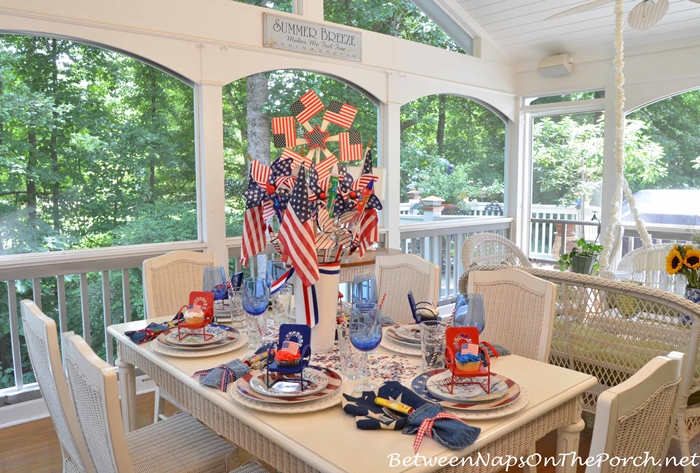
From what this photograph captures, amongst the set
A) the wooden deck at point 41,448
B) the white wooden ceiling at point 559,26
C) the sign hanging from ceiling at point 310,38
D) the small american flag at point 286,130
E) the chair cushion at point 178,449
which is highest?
the white wooden ceiling at point 559,26

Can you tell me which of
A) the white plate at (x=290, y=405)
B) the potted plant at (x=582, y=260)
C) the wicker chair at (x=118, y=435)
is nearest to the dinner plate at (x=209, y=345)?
the wicker chair at (x=118, y=435)

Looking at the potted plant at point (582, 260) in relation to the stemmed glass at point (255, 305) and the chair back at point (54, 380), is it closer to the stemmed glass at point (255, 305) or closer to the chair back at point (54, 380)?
the stemmed glass at point (255, 305)

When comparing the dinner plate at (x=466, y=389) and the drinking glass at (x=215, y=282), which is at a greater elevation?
the drinking glass at (x=215, y=282)

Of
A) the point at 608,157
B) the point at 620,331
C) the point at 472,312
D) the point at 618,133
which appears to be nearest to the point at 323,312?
the point at 472,312

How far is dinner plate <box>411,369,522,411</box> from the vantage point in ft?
4.99

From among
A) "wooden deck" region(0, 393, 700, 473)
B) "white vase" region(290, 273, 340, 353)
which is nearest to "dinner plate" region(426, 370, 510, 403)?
"white vase" region(290, 273, 340, 353)

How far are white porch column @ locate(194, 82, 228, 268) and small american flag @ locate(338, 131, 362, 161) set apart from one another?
1777 millimetres

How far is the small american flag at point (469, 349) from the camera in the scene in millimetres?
1655

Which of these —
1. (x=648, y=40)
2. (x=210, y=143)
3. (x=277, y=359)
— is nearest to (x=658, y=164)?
(x=648, y=40)

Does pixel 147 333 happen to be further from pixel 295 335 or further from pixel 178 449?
pixel 295 335

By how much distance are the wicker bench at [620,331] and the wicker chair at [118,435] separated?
4.77 feet

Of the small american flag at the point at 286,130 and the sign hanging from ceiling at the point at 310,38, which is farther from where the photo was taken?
the sign hanging from ceiling at the point at 310,38

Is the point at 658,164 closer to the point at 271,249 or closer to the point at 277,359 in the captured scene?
the point at 271,249

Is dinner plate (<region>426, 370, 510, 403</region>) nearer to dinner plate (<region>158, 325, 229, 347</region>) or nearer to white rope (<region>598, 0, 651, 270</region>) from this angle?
dinner plate (<region>158, 325, 229, 347</region>)
